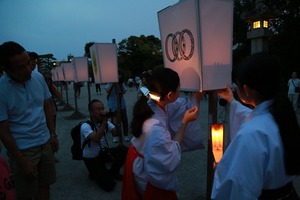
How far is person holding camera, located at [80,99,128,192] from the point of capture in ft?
11.9

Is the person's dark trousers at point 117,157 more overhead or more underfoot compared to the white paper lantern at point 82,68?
more underfoot

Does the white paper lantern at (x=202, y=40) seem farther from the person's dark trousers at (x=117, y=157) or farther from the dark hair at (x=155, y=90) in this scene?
the person's dark trousers at (x=117, y=157)

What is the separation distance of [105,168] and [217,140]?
224cm

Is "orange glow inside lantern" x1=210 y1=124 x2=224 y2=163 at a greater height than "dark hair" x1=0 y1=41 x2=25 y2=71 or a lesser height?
lesser

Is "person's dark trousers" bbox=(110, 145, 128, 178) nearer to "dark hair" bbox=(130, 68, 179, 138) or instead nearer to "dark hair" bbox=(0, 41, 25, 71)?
"dark hair" bbox=(130, 68, 179, 138)

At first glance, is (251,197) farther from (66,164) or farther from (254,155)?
(66,164)

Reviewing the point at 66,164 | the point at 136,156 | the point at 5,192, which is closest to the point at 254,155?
the point at 136,156

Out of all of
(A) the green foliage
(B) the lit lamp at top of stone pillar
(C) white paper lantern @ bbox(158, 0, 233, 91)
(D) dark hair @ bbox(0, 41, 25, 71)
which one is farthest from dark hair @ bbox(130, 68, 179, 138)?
(A) the green foliage

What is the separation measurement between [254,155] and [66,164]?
4.35 metres

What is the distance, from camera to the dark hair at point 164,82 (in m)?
1.94

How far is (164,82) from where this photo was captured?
1936 millimetres

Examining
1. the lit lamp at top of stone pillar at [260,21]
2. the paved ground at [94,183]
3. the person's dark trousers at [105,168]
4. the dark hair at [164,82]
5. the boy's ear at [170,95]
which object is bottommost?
the paved ground at [94,183]

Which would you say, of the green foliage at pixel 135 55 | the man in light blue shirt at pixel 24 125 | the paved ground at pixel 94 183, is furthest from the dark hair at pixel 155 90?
the green foliage at pixel 135 55

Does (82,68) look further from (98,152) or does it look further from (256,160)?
(256,160)
